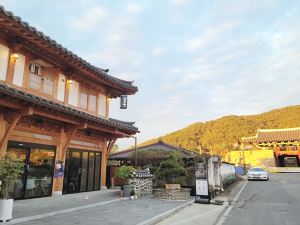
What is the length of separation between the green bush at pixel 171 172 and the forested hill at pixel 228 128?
164 feet

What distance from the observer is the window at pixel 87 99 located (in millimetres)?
14438

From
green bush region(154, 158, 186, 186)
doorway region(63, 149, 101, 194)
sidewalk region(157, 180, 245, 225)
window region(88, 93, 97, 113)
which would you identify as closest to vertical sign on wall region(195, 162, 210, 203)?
sidewalk region(157, 180, 245, 225)

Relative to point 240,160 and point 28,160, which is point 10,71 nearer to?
point 28,160

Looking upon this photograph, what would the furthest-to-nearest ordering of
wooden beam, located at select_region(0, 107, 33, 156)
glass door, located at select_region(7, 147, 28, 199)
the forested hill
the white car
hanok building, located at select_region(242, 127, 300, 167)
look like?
the forested hill < hanok building, located at select_region(242, 127, 300, 167) < the white car < glass door, located at select_region(7, 147, 28, 199) < wooden beam, located at select_region(0, 107, 33, 156)

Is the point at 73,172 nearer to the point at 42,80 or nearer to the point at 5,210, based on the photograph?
A: the point at 42,80

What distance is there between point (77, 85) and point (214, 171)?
9.62m

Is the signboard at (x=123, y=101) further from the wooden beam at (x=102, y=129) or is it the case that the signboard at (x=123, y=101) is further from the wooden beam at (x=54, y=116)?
the wooden beam at (x=54, y=116)

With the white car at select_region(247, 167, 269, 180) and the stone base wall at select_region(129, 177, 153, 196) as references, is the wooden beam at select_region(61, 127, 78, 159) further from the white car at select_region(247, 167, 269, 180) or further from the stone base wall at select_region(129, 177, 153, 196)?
the white car at select_region(247, 167, 269, 180)

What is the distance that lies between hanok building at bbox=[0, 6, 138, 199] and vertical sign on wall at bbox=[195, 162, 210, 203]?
4794 mm

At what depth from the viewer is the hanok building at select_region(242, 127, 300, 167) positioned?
40000 millimetres

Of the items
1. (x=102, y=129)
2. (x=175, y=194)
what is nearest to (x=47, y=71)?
(x=102, y=129)

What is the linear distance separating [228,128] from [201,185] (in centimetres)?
6601

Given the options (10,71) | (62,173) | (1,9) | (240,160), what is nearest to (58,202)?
(62,173)

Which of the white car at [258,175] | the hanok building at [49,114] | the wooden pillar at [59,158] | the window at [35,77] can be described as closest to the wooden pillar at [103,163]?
the hanok building at [49,114]
